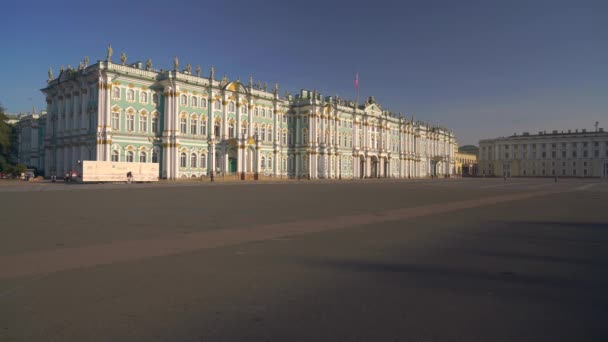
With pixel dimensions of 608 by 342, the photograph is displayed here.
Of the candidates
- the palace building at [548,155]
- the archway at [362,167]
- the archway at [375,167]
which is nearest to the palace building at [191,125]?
the archway at [362,167]

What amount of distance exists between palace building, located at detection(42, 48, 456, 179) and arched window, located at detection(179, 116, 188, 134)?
6.5 inches

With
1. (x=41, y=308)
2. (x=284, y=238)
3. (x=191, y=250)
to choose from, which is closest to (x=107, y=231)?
(x=191, y=250)

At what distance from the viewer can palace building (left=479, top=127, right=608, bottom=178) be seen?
143 meters

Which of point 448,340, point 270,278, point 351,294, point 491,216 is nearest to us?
point 448,340

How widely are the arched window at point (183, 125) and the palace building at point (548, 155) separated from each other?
124345mm

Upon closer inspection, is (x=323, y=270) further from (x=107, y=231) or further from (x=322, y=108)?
(x=322, y=108)

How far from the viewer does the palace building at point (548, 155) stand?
470 ft

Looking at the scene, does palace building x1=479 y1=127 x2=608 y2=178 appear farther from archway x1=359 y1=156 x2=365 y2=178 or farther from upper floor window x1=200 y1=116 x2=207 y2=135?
upper floor window x1=200 y1=116 x2=207 y2=135

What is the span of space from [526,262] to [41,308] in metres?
9.07

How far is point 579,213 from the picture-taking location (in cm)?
1923

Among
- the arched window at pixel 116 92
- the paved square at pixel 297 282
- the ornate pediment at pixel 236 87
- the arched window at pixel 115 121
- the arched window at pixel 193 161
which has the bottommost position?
the paved square at pixel 297 282

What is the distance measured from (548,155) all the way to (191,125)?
139577mm

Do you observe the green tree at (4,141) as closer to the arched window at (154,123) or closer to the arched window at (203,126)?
the arched window at (154,123)

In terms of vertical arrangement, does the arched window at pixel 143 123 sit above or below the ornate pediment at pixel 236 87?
below
